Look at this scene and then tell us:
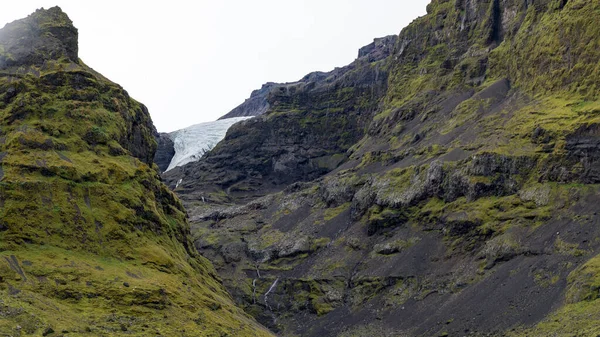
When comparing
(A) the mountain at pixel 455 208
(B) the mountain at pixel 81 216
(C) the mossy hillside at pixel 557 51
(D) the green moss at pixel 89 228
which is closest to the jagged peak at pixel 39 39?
(B) the mountain at pixel 81 216

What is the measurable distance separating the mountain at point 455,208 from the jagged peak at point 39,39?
143 ft

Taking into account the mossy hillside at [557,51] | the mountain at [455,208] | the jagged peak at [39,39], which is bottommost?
the mountain at [455,208]

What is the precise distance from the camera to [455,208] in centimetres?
9206

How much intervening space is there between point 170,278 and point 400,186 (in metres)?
55.5

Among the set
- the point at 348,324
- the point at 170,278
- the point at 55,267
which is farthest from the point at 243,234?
A: the point at 55,267

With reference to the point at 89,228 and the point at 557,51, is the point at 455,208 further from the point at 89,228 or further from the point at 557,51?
the point at 89,228

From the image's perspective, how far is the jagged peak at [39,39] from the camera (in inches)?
2921

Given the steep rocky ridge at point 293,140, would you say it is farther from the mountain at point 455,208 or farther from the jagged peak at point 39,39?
the jagged peak at point 39,39

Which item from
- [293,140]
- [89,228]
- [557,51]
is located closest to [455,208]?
[557,51]

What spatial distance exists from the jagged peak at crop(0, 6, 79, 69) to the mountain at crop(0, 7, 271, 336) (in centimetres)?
15

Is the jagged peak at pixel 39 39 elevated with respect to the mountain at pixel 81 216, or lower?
elevated

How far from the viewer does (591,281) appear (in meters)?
59.4

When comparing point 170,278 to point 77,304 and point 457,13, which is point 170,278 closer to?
point 77,304

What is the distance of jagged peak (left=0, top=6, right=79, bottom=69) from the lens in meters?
74.2
